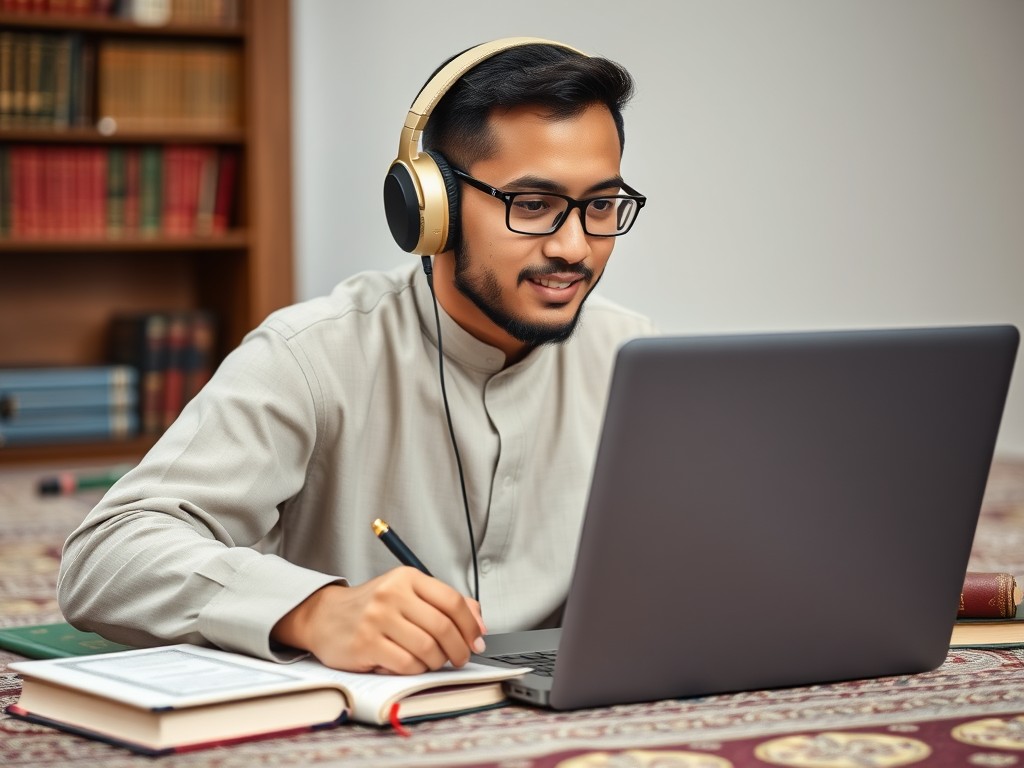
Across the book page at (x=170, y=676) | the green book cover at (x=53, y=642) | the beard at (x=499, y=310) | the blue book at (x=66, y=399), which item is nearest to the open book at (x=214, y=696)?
the book page at (x=170, y=676)

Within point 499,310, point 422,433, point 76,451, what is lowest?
point 76,451

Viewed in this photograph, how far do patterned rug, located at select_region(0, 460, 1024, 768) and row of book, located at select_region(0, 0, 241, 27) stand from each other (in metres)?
2.88

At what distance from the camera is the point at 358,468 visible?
131cm

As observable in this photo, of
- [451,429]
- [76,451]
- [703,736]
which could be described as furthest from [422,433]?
[76,451]

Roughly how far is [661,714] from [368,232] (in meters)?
2.86

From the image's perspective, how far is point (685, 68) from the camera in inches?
138

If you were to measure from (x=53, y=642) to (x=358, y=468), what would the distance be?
1.11 ft

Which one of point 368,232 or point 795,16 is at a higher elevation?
point 795,16

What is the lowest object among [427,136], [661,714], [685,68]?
[661,714]

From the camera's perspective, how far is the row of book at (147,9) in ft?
11.8

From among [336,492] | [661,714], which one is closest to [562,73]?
[336,492]

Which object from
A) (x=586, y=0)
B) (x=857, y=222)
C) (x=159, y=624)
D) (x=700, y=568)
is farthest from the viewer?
(x=857, y=222)

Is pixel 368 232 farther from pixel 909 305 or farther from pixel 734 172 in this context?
pixel 909 305

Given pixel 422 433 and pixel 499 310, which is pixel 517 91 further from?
pixel 422 433
